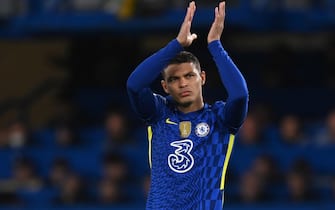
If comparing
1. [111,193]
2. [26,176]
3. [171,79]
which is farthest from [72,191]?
[171,79]

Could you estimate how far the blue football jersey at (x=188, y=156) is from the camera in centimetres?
591

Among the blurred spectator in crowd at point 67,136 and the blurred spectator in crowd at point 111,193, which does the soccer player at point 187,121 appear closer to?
the blurred spectator in crowd at point 111,193

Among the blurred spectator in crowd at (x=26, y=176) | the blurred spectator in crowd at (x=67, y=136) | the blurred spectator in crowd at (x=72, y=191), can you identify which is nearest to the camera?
the blurred spectator in crowd at (x=72, y=191)

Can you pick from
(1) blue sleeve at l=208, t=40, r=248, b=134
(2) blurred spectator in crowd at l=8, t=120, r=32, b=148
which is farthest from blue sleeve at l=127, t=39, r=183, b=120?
(2) blurred spectator in crowd at l=8, t=120, r=32, b=148

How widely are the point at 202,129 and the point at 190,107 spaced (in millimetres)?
139

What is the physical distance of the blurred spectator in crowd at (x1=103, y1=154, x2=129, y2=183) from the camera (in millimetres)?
11992

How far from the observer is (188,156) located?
5.95 m

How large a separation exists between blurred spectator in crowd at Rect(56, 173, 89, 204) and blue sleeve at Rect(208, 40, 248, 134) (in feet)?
20.9

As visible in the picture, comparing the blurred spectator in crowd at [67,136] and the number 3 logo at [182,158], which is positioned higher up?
the number 3 logo at [182,158]

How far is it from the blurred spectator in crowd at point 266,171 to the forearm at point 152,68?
5504 millimetres

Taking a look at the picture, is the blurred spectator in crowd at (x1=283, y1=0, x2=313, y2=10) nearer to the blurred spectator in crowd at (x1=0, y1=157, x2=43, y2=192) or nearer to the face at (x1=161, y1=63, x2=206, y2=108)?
the blurred spectator in crowd at (x1=0, y1=157, x2=43, y2=192)

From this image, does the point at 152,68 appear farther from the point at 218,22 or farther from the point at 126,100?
the point at 126,100

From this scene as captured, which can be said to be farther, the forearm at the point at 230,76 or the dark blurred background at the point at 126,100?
the dark blurred background at the point at 126,100

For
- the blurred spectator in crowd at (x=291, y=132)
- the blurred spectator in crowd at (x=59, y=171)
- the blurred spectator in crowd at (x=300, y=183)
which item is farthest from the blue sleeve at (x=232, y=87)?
the blurred spectator in crowd at (x=59, y=171)
